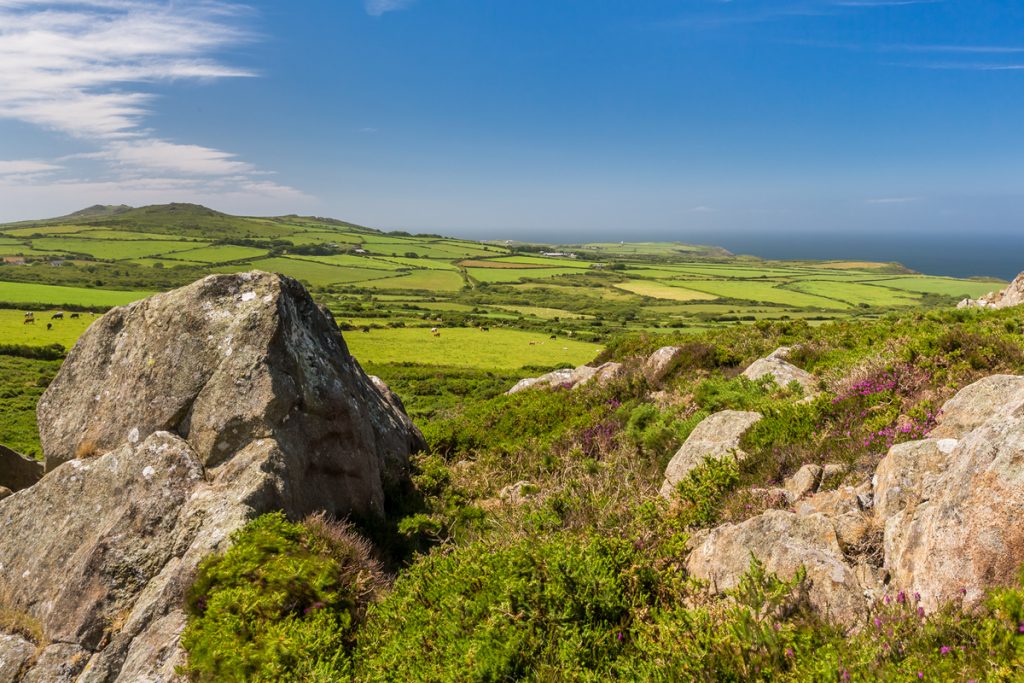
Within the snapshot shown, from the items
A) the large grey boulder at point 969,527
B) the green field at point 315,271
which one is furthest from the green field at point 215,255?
the large grey boulder at point 969,527

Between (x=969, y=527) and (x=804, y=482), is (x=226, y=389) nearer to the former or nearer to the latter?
(x=804, y=482)

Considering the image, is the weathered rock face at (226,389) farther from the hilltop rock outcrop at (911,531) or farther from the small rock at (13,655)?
the hilltop rock outcrop at (911,531)

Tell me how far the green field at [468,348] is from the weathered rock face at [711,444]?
2135 inches

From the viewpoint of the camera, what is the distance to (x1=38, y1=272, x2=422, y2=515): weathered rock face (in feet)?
30.2

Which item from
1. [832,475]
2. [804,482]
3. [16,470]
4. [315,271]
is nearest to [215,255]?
[315,271]

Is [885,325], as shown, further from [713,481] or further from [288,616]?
[288,616]

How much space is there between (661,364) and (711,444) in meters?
10.0

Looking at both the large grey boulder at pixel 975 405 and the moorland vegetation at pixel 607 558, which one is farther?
the large grey boulder at pixel 975 405

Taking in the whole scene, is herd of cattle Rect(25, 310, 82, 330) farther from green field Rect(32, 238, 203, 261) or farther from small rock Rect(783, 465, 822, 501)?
green field Rect(32, 238, 203, 261)

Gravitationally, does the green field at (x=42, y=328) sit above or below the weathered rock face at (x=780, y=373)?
below

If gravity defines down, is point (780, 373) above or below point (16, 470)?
above

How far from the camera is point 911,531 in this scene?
16.4 feet

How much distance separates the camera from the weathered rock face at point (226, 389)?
9.20m

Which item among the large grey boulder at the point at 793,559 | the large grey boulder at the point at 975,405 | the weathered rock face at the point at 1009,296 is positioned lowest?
the large grey boulder at the point at 793,559
